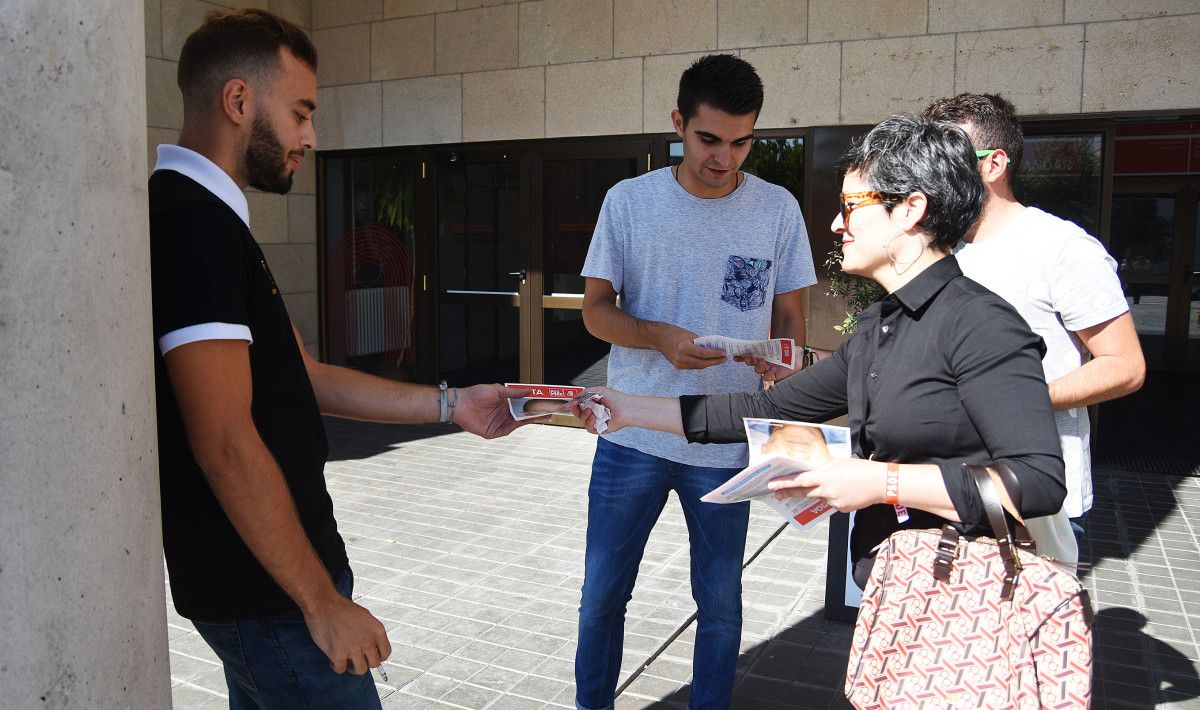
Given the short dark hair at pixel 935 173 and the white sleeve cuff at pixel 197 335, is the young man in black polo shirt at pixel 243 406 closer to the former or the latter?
the white sleeve cuff at pixel 197 335

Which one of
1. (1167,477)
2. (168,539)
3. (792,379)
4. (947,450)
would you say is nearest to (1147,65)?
(1167,477)

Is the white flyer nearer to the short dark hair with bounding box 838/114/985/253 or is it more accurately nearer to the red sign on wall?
the short dark hair with bounding box 838/114/985/253

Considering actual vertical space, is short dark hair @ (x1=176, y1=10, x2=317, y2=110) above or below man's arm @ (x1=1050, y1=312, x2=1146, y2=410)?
above

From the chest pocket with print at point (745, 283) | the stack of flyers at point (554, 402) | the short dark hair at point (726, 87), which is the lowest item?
the stack of flyers at point (554, 402)

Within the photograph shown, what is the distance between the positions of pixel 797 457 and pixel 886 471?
0.18 m

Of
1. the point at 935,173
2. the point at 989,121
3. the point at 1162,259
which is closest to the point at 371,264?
the point at 989,121

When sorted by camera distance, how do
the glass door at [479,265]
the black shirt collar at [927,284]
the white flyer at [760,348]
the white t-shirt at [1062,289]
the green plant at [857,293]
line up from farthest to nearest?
the glass door at [479,265] → the green plant at [857,293] → the white flyer at [760,348] → the white t-shirt at [1062,289] → the black shirt collar at [927,284]

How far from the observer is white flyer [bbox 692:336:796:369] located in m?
3.00

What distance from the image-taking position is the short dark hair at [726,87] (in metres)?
3.18

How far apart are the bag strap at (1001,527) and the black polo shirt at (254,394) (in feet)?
4.45

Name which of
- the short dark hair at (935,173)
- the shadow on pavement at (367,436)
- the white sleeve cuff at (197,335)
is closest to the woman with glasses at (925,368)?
the short dark hair at (935,173)

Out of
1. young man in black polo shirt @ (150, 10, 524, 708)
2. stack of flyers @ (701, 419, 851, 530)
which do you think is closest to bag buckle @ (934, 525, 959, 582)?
stack of flyers @ (701, 419, 851, 530)

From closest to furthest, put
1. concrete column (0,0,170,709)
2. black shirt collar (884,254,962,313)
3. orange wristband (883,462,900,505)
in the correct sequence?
1. concrete column (0,0,170,709)
2. orange wristband (883,462,900,505)
3. black shirt collar (884,254,962,313)

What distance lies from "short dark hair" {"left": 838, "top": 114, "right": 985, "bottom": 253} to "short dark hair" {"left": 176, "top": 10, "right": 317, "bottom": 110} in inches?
51.9
